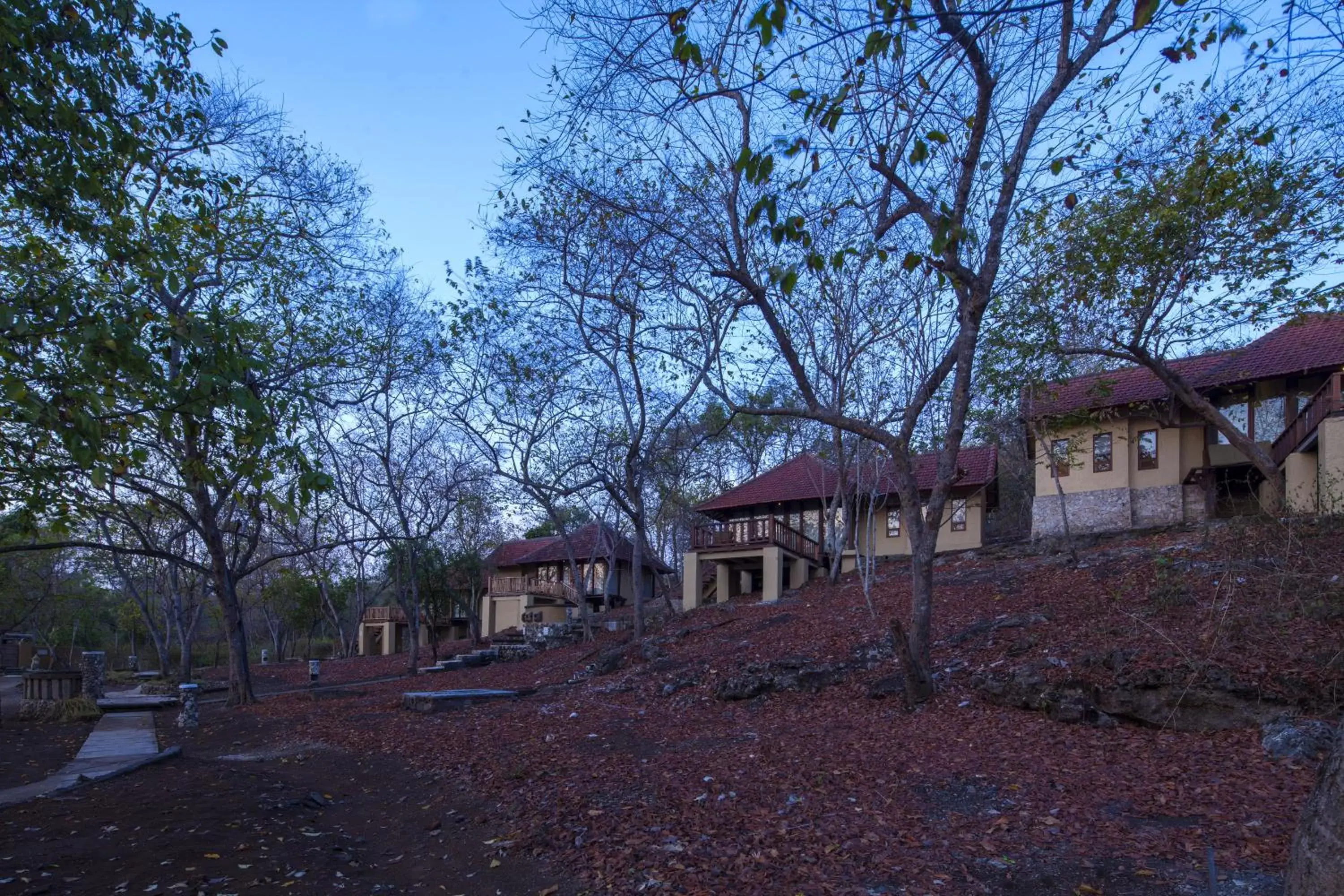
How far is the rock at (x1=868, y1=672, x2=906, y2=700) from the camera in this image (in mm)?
10445

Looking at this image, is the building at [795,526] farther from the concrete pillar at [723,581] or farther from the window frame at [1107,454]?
the window frame at [1107,454]

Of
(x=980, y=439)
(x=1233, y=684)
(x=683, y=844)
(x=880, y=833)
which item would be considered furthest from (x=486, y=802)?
(x=980, y=439)

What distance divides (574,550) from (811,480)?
13.7 m

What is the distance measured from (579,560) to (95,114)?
33.3 meters

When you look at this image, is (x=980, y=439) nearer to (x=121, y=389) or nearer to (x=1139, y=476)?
(x=1139, y=476)

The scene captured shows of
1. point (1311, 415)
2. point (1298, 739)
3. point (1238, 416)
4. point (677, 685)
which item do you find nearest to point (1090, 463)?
point (1238, 416)

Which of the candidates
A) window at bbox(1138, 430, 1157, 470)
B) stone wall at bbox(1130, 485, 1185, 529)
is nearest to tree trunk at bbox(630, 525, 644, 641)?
stone wall at bbox(1130, 485, 1185, 529)

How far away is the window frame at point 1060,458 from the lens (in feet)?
64.3

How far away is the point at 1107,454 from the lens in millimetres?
23188

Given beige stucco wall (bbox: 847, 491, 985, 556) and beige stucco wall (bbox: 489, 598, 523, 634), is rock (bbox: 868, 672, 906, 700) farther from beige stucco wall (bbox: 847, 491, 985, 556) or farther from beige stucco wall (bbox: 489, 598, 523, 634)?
beige stucco wall (bbox: 489, 598, 523, 634)

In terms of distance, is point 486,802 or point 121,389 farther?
point 486,802

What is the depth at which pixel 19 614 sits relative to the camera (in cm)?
3162

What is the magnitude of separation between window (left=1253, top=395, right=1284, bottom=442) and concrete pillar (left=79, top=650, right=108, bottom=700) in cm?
2783

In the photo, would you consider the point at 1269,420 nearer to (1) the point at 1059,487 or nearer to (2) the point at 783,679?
(1) the point at 1059,487
